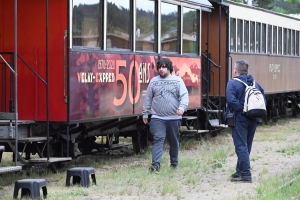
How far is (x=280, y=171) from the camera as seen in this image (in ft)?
39.7

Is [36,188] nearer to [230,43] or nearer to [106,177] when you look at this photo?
[106,177]

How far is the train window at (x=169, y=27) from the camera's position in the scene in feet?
45.9

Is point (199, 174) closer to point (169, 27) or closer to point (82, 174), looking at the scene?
point (82, 174)

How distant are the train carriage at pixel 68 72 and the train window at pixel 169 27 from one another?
2.24 feet

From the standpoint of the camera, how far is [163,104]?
37.2 ft

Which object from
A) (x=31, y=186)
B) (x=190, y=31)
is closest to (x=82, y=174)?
(x=31, y=186)

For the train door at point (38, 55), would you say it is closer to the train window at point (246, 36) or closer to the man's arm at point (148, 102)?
the man's arm at point (148, 102)

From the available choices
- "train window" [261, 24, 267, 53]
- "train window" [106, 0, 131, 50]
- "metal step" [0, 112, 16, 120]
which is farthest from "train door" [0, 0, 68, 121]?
"train window" [261, 24, 267, 53]

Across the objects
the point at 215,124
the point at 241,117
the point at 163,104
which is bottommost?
the point at 215,124

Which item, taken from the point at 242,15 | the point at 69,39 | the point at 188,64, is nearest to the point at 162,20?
the point at 188,64

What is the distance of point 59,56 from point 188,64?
16.3ft

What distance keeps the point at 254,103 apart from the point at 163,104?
155 centimetres

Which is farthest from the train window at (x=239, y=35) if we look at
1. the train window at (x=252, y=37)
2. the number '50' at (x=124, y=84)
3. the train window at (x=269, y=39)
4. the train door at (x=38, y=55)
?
the train door at (x=38, y=55)

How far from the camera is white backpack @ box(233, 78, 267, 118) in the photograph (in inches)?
408
